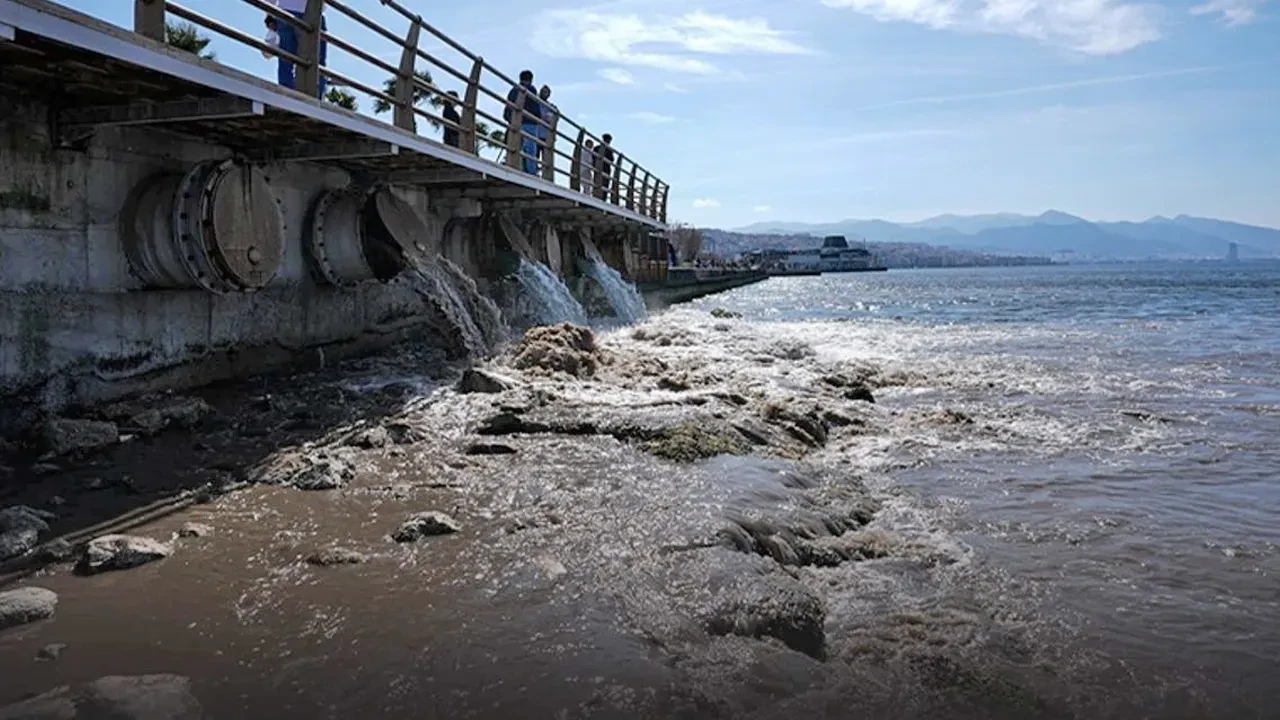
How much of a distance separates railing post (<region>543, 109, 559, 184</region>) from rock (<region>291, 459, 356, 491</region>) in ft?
38.8

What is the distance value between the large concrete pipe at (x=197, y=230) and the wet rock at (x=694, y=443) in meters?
5.22

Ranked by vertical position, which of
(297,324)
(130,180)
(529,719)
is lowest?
(529,719)

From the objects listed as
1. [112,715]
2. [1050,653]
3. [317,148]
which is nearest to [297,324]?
[317,148]

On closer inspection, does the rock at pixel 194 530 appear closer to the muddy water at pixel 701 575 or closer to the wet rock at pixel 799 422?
the muddy water at pixel 701 575

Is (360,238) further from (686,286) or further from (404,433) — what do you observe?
(686,286)

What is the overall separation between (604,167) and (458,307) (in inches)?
483

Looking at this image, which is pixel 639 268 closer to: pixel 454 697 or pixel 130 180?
pixel 130 180

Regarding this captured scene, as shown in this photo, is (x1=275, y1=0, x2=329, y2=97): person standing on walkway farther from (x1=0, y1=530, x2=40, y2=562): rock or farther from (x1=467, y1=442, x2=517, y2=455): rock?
(x1=0, y1=530, x2=40, y2=562): rock

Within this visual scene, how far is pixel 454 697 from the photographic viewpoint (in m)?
3.70

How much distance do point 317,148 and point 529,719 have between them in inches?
376

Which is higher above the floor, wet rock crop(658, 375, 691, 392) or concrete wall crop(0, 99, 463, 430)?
concrete wall crop(0, 99, 463, 430)

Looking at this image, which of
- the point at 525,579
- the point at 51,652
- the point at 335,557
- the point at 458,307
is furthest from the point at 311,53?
the point at 51,652

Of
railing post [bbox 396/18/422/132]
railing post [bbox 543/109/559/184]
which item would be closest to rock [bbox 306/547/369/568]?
railing post [bbox 396/18/422/132]

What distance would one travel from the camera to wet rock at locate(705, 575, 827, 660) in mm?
4301
